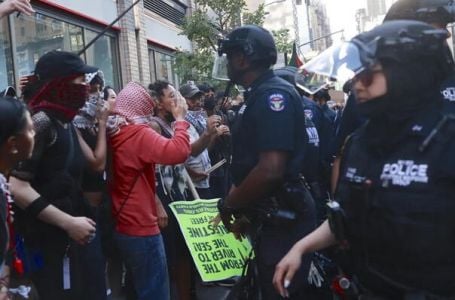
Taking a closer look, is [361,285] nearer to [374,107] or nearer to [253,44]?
[374,107]

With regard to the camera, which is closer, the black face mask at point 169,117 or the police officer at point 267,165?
the police officer at point 267,165

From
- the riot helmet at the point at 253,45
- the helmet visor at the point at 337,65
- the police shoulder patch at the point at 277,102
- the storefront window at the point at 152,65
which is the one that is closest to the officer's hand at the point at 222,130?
the riot helmet at the point at 253,45

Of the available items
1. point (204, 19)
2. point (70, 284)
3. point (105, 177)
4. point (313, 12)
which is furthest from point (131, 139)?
point (313, 12)

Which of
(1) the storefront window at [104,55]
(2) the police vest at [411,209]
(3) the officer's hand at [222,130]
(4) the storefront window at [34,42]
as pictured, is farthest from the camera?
(1) the storefront window at [104,55]

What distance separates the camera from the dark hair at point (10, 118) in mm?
2332

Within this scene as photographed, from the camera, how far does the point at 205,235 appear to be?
536cm

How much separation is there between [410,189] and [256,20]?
13.1 m

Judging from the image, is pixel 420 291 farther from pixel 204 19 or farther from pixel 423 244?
pixel 204 19

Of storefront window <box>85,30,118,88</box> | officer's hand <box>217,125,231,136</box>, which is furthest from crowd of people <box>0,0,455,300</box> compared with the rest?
storefront window <box>85,30,118,88</box>

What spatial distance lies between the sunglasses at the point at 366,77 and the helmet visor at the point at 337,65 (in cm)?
2

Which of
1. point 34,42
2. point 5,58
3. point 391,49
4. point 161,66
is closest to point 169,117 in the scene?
point 391,49

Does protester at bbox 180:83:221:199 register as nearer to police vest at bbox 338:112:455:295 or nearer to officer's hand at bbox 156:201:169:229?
officer's hand at bbox 156:201:169:229

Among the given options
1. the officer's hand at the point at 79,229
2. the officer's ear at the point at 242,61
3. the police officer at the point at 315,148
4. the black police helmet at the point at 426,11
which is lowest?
the officer's hand at the point at 79,229

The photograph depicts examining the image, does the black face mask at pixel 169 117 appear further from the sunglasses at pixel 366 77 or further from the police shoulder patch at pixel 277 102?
the sunglasses at pixel 366 77
